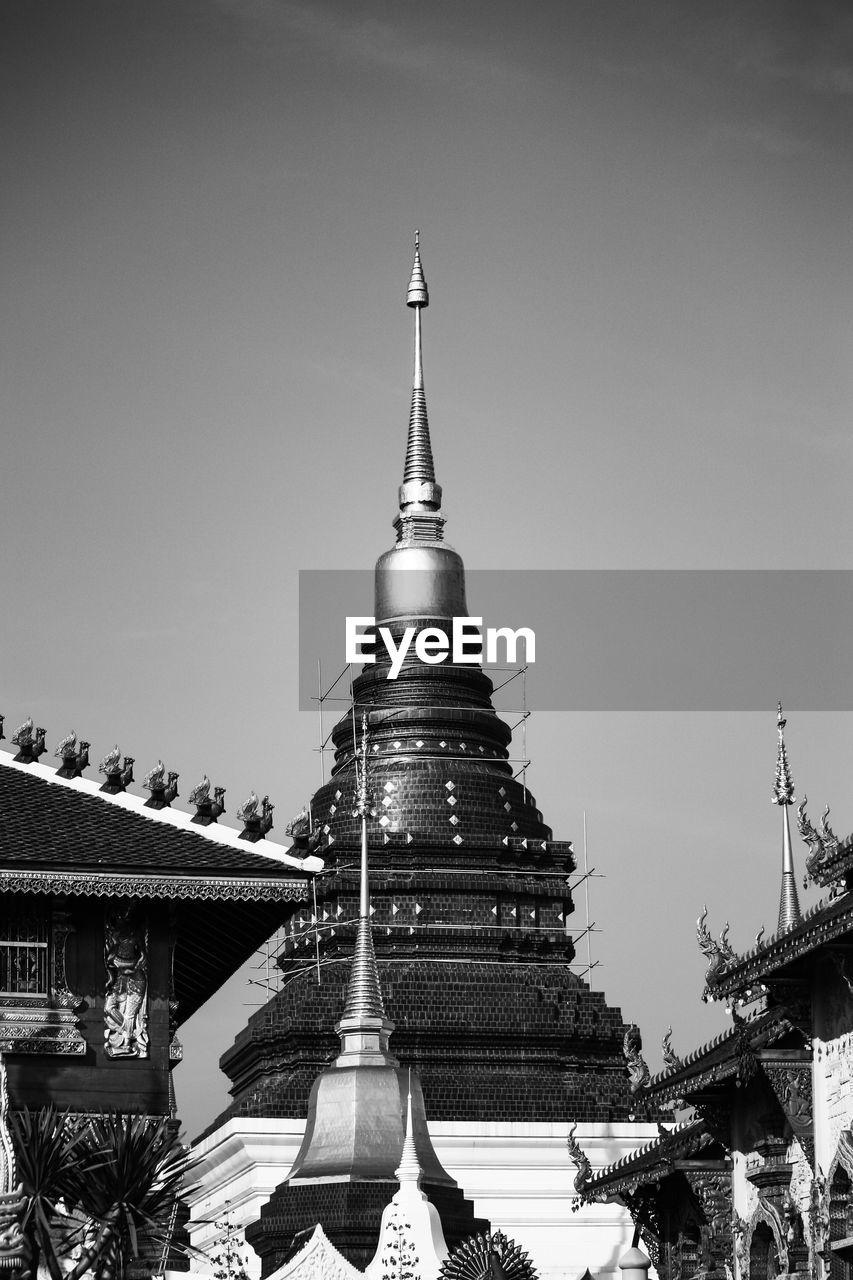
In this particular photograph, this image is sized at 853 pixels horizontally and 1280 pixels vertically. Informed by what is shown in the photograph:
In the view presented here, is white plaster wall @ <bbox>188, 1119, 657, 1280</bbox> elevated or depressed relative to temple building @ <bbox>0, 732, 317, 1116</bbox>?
elevated

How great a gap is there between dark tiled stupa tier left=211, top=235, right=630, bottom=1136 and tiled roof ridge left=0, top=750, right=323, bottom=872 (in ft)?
98.9

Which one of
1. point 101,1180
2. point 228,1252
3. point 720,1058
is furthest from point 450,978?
point 101,1180

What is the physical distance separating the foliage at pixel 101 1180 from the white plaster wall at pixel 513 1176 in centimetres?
3432

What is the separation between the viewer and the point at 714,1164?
34.9 m

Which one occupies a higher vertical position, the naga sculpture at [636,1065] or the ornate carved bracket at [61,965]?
the naga sculpture at [636,1065]

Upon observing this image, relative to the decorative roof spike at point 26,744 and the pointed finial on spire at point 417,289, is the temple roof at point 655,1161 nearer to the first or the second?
the decorative roof spike at point 26,744

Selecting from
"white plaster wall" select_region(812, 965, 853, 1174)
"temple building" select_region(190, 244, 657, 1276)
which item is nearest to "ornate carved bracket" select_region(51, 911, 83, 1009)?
"white plaster wall" select_region(812, 965, 853, 1174)

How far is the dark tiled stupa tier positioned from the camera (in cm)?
6209

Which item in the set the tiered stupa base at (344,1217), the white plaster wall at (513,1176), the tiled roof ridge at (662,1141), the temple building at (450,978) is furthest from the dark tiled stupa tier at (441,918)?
the tiled roof ridge at (662,1141)

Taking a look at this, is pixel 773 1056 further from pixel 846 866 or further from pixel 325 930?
pixel 325 930

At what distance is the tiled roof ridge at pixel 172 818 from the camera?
3000 cm

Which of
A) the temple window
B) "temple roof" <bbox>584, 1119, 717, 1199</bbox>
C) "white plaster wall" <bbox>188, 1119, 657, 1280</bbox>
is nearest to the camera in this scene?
the temple window

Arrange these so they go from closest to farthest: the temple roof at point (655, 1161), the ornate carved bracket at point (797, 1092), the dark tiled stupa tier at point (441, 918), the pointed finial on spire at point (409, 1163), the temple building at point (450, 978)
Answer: the ornate carved bracket at point (797, 1092) < the temple roof at point (655, 1161) < the pointed finial on spire at point (409, 1163) < the temple building at point (450, 978) < the dark tiled stupa tier at point (441, 918)

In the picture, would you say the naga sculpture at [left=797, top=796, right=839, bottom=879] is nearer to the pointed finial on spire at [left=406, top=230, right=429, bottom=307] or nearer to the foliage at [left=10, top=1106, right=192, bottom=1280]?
the foliage at [left=10, top=1106, right=192, bottom=1280]
